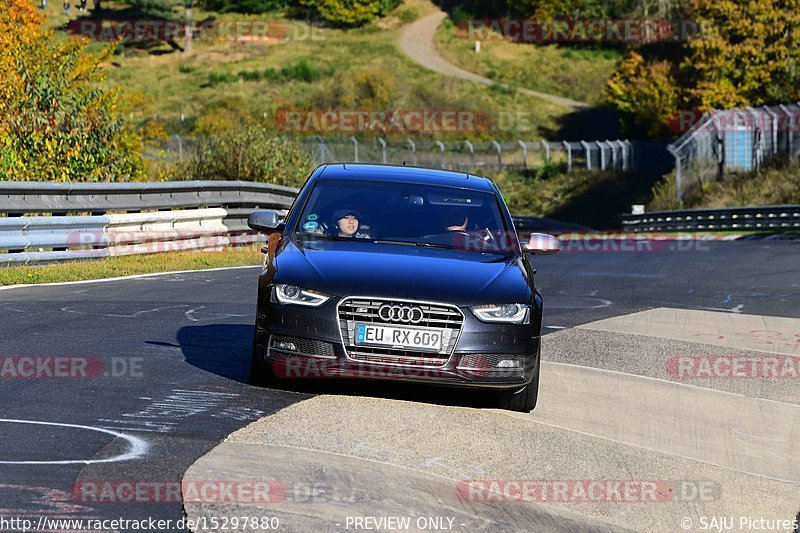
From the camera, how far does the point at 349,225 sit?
943 cm

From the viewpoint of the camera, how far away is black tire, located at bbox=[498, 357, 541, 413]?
8742 mm

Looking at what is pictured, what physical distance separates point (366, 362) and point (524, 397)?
120 cm

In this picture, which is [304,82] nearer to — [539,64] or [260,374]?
A: [539,64]

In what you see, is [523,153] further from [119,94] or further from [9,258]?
[9,258]

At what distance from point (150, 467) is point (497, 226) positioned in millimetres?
3950

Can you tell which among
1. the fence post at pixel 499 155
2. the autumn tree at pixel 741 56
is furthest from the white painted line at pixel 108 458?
the autumn tree at pixel 741 56

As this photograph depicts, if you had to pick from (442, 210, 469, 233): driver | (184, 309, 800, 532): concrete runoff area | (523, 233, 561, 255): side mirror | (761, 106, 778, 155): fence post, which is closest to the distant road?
(761, 106, 778, 155): fence post

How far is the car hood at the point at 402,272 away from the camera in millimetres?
→ 8273

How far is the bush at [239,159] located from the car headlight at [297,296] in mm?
18795

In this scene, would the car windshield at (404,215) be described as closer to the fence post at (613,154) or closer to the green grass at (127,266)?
the green grass at (127,266)

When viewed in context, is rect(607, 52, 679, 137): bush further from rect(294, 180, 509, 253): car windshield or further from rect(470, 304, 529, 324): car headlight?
rect(470, 304, 529, 324): car headlight

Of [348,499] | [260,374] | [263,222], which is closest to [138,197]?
[263,222]

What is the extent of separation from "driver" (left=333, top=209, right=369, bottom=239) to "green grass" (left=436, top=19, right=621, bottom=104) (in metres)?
73.5

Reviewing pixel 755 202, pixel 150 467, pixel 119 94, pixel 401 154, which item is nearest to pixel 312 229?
pixel 150 467
